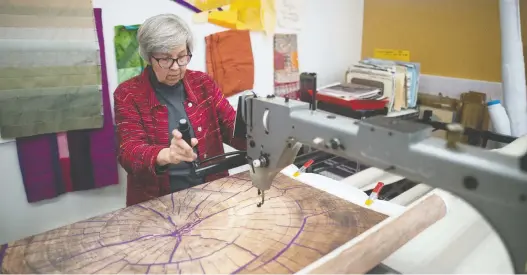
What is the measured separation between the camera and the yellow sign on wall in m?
2.76

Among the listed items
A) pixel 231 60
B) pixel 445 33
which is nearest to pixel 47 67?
pixel 231 60

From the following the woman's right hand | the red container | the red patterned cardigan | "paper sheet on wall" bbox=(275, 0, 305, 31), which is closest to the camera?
the woman's right hand

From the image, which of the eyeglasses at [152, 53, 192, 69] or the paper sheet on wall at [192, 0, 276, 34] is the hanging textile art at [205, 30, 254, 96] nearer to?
the paper sheet on wall at [192, 0, 276, 34]

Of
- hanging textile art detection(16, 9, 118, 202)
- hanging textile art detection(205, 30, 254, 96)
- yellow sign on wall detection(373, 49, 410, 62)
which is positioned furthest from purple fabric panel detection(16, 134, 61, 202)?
yellow sign on wall detection(373, 49, 410, 62)

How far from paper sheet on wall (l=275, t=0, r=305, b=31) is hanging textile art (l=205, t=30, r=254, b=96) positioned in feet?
0.93

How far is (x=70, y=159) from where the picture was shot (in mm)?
1904

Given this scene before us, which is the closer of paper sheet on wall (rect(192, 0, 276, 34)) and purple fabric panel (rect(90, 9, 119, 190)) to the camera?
purple fabric panel (rect(90, 9, 119, 190))

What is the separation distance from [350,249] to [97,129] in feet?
4.97

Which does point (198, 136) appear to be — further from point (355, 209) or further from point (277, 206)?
point (355, 209)

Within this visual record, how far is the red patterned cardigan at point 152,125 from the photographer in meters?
1.39

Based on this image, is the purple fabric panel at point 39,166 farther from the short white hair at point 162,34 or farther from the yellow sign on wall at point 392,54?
the yellow sign on wall at point 392,54

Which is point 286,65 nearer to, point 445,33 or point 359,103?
point 359,103

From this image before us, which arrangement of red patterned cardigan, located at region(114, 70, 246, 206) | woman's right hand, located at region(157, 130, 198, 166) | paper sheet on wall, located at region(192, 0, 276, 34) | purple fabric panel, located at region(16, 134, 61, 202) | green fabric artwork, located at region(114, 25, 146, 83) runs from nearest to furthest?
woman's right hand, located at region(157, 130, 198, 166) < red patterned cardigan, located at region(114, 70, 246, 206) < purple fabric panel, located at region(16, 134, 61, 202) < green fabric artwork, located at region(114, 25, 146, 83) < paper sheet on wall, located at region(192, 0, 276, 34)

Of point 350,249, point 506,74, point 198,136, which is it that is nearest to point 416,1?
point 506,74
